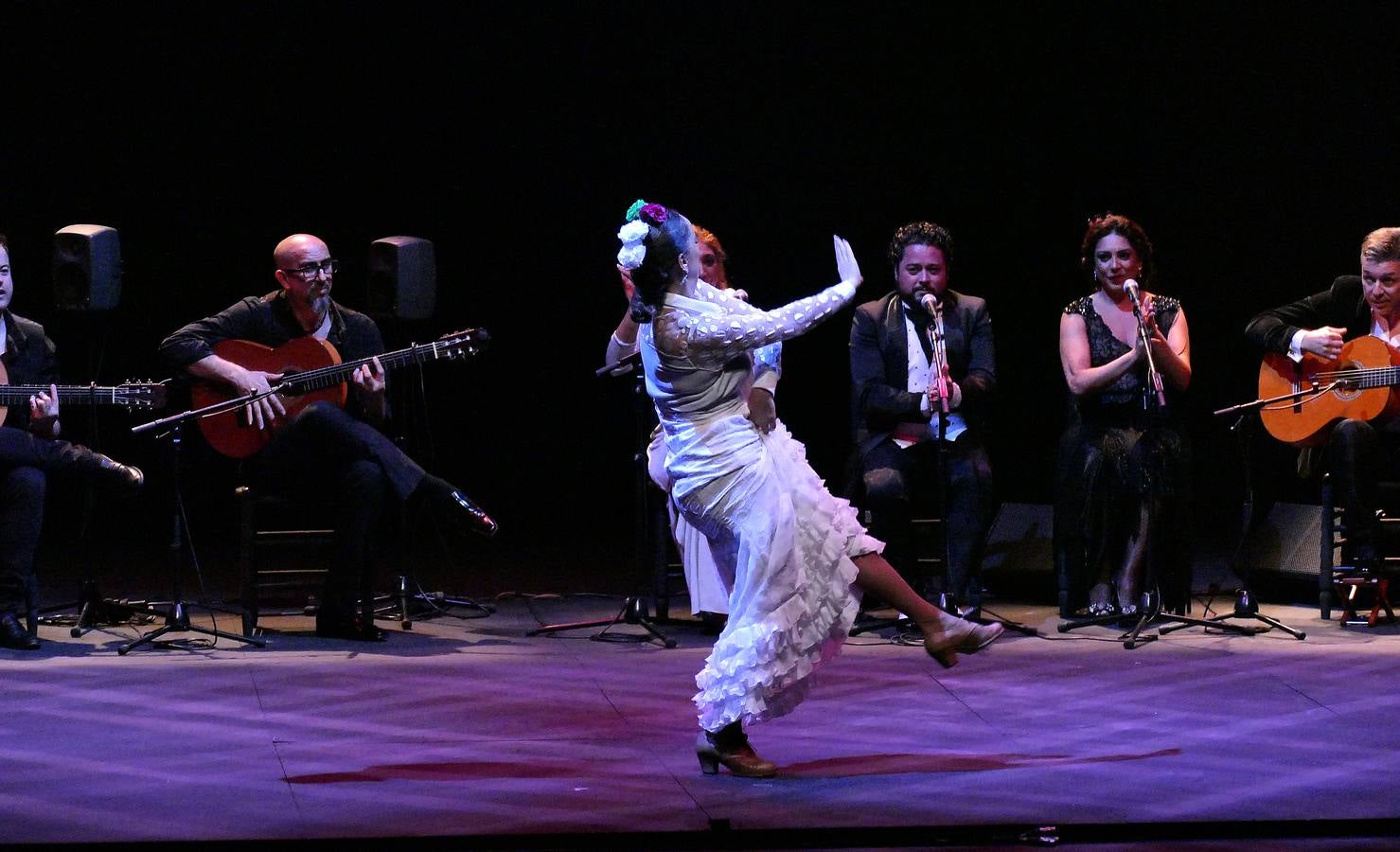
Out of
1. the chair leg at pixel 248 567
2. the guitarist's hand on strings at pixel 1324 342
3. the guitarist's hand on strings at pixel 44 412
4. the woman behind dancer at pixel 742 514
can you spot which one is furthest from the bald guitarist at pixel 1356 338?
the guitarist's hand on strings at pixel 44 412

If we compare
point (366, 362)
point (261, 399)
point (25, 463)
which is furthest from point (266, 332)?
point (25, 463)

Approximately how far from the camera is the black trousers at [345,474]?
6.00 meters

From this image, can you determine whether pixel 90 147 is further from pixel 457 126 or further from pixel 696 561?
pixel 696 561

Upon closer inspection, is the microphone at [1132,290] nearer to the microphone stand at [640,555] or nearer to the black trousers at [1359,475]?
the black trousers at [1359,475]

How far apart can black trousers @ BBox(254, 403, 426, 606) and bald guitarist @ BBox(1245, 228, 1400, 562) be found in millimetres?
3268

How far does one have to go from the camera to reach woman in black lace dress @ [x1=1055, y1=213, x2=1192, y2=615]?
616 centimetres

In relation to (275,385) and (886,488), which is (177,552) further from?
(886,488)

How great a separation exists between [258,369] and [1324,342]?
12.8 feet

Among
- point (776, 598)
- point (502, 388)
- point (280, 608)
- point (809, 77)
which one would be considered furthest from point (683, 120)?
point (776, 598)

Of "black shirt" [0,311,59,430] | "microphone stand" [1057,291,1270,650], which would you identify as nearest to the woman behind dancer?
"microphone stand" [1057,291,1270,650]

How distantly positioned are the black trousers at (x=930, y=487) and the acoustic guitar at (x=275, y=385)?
1.54m

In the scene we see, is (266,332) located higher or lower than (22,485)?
higher

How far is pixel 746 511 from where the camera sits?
4.08 meters

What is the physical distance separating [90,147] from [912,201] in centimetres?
385
